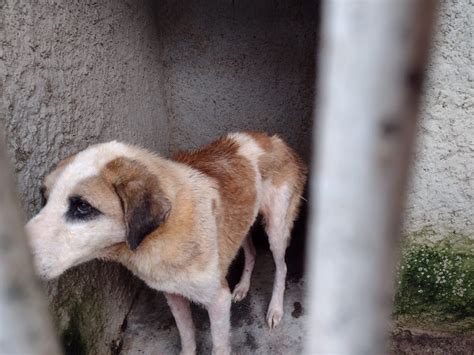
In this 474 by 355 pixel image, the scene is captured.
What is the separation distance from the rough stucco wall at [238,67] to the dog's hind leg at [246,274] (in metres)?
1.24

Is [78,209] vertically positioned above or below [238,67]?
below

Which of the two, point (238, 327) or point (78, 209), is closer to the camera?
point (78, 209)

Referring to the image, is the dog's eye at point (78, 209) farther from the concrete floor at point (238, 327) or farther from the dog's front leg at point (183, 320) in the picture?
the concrete floor at point (238, 327)

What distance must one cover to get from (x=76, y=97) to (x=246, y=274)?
1913mm

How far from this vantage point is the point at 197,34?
439cm

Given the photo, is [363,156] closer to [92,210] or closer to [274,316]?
[92,210]

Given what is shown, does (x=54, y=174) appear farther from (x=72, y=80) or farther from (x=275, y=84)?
(x=275, y=84)

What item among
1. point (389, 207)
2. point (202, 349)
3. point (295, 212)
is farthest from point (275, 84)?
point (389, 207)

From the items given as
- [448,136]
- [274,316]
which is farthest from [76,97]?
[448,136]

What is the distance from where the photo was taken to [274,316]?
3.53 meters

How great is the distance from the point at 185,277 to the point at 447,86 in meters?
1.81

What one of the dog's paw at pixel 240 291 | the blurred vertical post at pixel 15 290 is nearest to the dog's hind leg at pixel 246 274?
the dog's paw at pixel 240 291

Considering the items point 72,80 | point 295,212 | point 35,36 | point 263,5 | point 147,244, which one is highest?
point 263,5

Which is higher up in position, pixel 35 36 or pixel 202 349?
pixel 35 36
